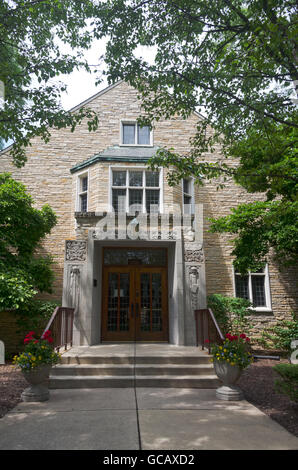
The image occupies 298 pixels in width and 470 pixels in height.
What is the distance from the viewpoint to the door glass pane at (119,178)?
38.8 ft

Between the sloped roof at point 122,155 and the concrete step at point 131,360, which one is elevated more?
the sloped roof at point 122,155

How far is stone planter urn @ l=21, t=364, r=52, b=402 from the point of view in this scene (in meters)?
5.61

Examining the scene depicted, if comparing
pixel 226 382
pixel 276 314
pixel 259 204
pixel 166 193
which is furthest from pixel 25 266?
pixel 276 314

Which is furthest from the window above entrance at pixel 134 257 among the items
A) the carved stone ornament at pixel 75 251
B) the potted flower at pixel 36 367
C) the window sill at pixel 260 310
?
the potted flower at pixel 36 367

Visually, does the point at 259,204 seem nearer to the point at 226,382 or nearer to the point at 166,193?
the point at 166,193

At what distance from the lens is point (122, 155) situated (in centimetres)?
1182

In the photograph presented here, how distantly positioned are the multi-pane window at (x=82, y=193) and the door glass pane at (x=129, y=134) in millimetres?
2721

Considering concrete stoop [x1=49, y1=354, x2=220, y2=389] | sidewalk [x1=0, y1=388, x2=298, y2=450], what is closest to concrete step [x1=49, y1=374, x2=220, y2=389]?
concrete stoop [x1=49, y1=354, x2=220, y2=389]

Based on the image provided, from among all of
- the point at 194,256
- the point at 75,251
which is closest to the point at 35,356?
the point at 75,251

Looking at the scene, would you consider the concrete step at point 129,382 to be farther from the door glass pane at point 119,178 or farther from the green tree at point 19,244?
the door glass pane at point 119,178

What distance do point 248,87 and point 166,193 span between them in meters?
5.22

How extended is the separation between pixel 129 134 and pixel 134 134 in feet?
0.77

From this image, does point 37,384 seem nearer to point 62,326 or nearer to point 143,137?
point 62,326

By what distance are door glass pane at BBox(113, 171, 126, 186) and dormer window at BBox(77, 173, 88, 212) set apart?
1.49m
